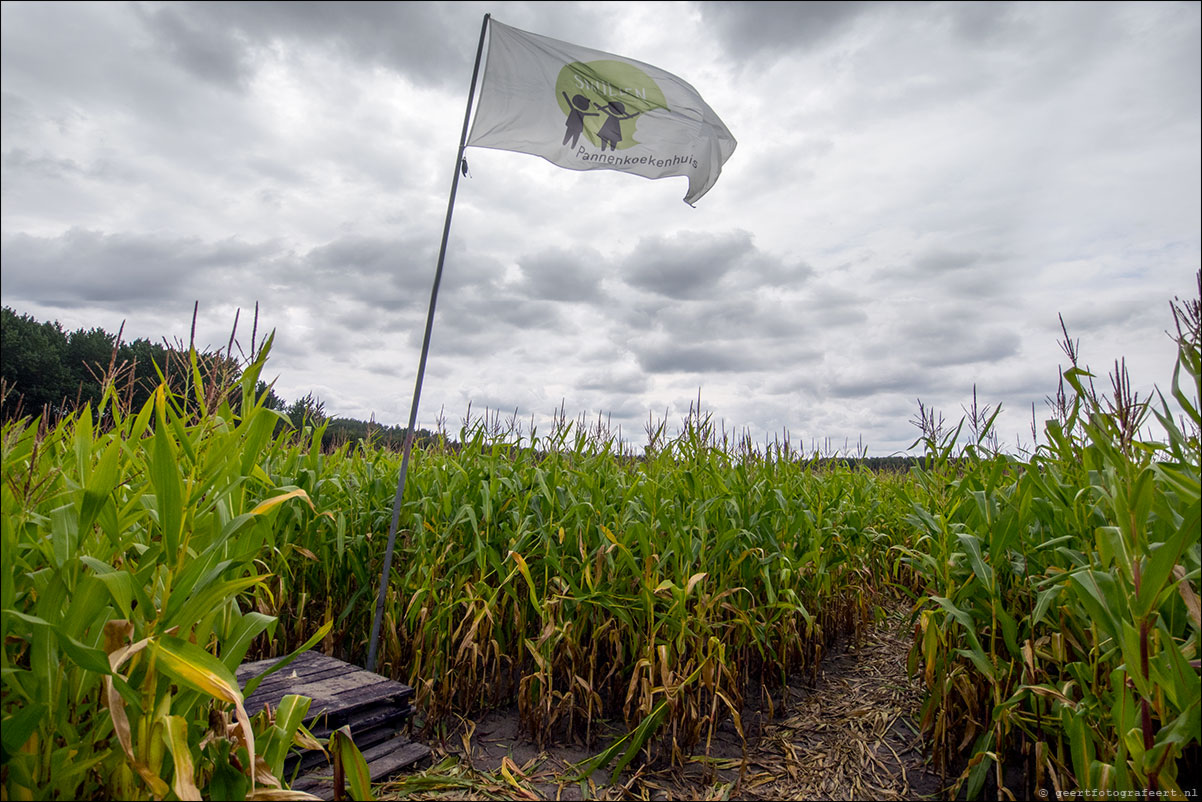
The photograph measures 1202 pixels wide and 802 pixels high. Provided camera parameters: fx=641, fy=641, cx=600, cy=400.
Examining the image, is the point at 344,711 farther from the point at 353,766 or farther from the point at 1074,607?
the point at 1074,607

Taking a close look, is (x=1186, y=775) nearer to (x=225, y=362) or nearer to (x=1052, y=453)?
(x=1052, y=453)

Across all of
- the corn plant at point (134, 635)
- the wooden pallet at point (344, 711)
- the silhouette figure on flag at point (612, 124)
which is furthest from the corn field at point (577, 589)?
the silhouette figure on flag at point (612, 124)

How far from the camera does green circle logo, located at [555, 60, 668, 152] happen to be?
5.07 meters

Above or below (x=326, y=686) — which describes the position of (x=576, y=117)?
above

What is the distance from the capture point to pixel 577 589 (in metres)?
3.28

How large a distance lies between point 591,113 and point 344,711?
14.8 ft

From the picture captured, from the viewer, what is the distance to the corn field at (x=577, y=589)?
165 cm

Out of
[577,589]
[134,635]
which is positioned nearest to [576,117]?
[577,589]

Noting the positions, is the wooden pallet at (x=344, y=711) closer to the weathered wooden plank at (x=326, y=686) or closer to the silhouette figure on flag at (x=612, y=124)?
the weathered wooden plank at (x=326, y=686)

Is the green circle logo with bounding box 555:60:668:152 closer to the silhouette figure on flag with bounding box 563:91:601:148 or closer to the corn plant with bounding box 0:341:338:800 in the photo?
the silhouette figure on flag with bounding box 563:91:601:148

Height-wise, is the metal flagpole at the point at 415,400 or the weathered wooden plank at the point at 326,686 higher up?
the metal flagpole at the point at 415,400

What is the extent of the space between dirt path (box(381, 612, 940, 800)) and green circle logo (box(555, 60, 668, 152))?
425cm

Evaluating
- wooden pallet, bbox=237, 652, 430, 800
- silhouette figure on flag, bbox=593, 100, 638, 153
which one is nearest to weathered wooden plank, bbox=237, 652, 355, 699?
wooden pallet, bbox=237, 652, 430, 800

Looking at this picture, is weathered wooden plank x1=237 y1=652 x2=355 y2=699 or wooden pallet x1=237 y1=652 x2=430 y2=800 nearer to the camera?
wooden pallet x1=237 y1=652 x2=430 y2=800
